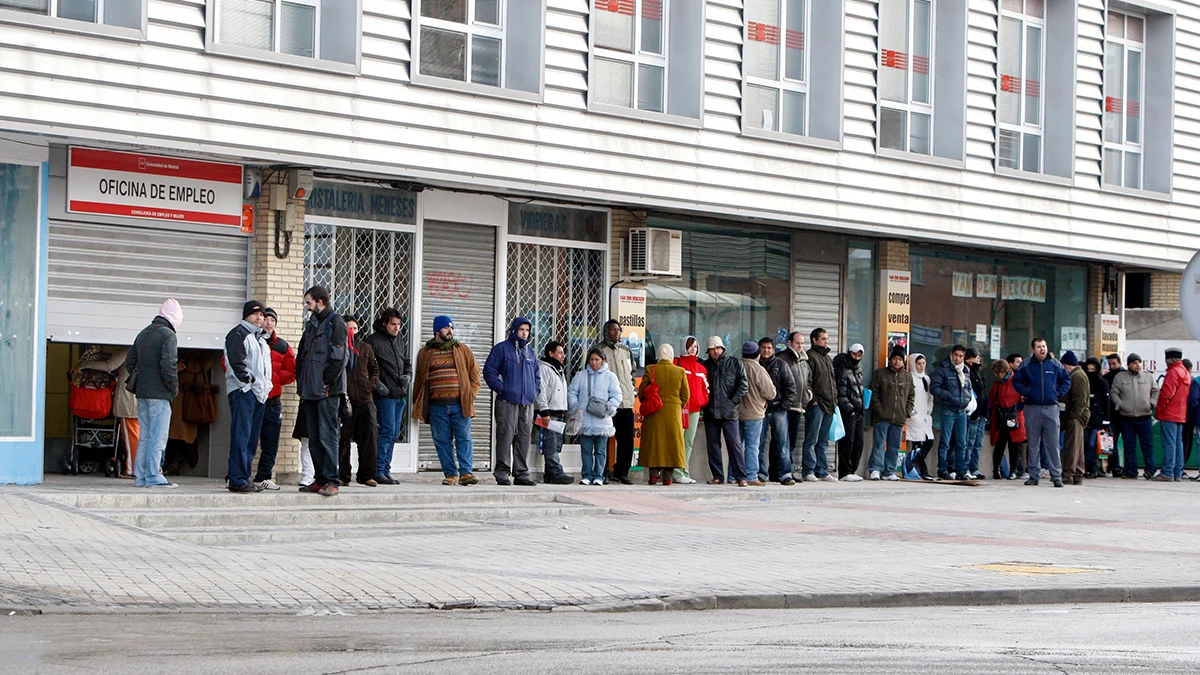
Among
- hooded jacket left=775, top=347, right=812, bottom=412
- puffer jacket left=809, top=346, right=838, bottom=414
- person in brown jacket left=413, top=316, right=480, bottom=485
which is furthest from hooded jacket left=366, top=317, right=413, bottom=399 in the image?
puffer jacket left=809, top=346, right=838, bottom=414

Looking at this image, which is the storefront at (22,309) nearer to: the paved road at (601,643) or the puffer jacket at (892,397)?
the paved road at (601,643)

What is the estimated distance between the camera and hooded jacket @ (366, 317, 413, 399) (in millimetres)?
17344

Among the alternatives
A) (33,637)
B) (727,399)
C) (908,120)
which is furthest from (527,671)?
(908,120)

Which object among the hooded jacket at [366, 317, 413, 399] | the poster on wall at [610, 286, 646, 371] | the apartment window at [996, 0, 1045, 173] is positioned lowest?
the hooded jacket at [366, 317, 413, 399]

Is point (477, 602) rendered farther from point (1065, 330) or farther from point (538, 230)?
point (1065, 330)

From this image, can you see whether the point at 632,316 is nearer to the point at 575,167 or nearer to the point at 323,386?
the point at 575,167

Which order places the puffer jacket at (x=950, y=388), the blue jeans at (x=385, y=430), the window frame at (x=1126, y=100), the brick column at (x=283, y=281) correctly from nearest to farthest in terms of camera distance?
the brick column at (x=283, y=281) → the blue jeans at (x=385, y=430) → the puffer jacket at (x=950, y=388) → the window frame at (x=1126, y=100)

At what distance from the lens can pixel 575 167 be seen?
18875 mm

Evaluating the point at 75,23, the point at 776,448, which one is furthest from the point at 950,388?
the point at 75,23

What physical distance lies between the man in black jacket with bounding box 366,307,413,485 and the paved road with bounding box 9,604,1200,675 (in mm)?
7881

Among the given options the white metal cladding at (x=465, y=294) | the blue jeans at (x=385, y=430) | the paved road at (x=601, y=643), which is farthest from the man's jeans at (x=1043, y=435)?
the paved road at (x=601, y=643)

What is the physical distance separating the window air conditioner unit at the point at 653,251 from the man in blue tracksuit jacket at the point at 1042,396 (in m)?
4.56

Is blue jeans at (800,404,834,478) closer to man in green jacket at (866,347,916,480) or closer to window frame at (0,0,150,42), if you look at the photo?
man in green jacket at (866,347,916,480)

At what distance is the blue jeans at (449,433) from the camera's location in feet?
58.1
